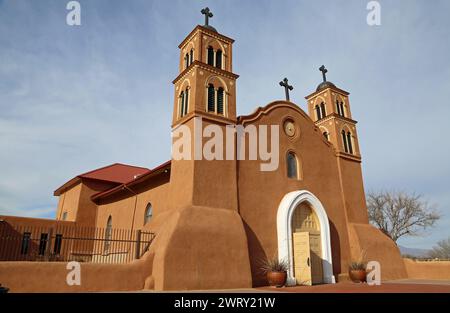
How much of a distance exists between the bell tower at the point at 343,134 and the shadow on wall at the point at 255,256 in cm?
767

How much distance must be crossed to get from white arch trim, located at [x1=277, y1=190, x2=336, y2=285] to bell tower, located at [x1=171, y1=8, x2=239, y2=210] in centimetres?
290

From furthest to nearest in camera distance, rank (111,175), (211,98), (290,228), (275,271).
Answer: (111,175), (211,98), (290,228), (275,271)

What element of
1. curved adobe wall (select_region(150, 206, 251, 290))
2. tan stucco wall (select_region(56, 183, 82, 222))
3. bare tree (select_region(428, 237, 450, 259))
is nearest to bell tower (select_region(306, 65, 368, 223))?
curved adobe wall (select_region(150, 206, 251, 290))

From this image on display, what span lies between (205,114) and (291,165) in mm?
6004

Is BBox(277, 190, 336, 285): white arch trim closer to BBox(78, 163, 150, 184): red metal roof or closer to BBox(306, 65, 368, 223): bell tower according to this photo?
BBox(306, 65, 368, 223): bell tower

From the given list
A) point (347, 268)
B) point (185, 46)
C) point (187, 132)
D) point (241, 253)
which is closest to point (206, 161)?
point (187, 132)

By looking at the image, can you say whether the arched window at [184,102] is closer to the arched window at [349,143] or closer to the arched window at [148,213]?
the arched window at [148,213]

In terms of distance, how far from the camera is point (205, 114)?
14477mm

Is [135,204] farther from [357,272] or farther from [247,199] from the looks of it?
[357,272]

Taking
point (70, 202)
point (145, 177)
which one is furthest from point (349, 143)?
point (70, 202)

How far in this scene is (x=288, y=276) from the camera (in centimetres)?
1423

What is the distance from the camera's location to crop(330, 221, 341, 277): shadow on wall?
16969mm

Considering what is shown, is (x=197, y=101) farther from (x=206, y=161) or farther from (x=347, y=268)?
(x=347, y=268)

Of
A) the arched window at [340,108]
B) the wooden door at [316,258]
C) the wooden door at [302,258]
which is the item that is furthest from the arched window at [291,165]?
the arched window at [340,108]
